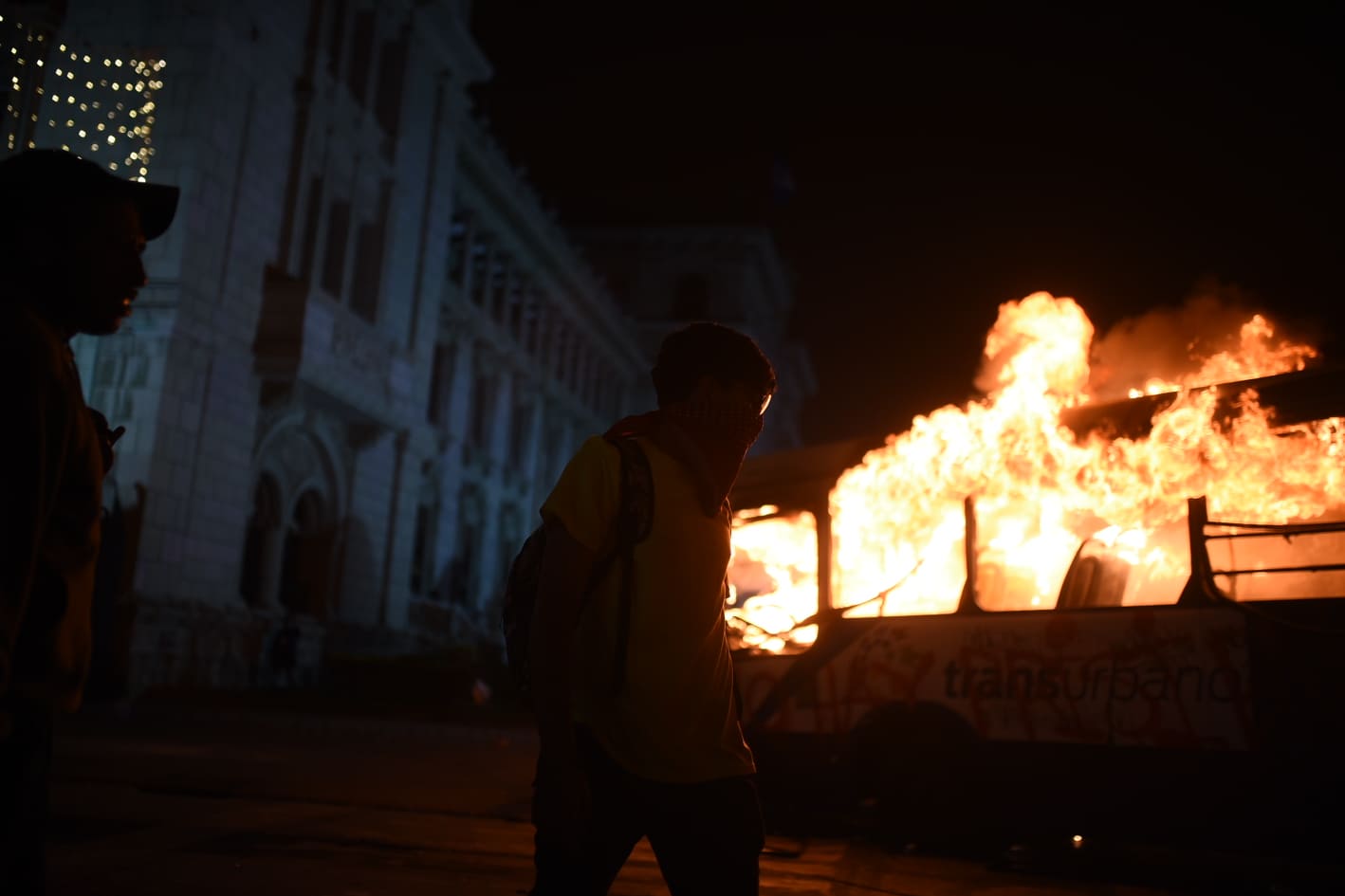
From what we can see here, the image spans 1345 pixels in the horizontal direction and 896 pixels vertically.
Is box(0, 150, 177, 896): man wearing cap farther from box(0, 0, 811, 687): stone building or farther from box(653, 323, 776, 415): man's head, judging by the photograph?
box(0, 0, 811, 687): stone building

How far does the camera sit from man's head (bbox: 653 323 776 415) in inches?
96.3

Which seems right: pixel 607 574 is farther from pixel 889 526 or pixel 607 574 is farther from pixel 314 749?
pixel 314 749

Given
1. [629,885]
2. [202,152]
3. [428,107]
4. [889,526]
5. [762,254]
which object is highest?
[762,254]

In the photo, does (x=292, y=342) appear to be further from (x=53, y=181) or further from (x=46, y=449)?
(x=46, y=449)

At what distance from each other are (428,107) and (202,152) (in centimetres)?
943

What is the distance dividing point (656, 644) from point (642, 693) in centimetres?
11

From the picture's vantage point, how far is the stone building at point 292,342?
1769 centimetres

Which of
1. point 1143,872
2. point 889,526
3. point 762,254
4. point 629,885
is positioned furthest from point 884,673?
point 762,254

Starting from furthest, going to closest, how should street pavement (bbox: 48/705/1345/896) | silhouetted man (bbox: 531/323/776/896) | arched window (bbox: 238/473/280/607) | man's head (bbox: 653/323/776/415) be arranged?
1. arched window (bbox: 238/473/280/607)
2. street pavement (bbox: 48/705/1345/896)
3. man's head (bbox: 653/323/776/415)
4. silhouetted man (bbox: 531/323/776/896)

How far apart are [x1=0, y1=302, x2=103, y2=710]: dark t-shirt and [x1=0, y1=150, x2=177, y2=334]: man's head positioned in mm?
78

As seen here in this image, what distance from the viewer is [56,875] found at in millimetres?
4719

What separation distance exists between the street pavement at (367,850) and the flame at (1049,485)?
1.61 metres

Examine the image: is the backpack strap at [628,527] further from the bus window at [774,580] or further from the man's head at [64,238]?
the bus window at [774,580]

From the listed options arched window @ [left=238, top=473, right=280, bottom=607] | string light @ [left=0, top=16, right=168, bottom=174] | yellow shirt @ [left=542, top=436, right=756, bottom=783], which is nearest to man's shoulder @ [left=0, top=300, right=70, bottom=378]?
yellow shirt @ [left=542, top=436, right=756, bottom=783]
